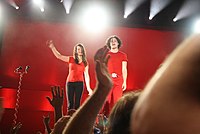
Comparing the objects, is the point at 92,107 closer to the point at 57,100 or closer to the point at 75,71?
the point at 57,100

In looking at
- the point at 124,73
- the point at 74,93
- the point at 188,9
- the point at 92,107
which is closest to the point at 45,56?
the point at 74,93

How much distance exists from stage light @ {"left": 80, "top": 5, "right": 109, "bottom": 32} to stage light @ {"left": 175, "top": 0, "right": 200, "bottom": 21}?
1.71 m

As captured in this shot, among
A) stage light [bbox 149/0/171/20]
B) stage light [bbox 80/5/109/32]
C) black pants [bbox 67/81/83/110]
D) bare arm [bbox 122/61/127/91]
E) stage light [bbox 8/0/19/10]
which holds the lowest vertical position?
black pants [bbox 67/81/83/110]

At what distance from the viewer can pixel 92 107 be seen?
94 cm

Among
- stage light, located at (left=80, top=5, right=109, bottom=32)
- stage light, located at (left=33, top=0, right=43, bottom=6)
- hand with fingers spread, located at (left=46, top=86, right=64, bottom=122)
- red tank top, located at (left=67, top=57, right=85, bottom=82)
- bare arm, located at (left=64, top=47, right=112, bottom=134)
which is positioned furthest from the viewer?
stage light, located at (left=33, top=0, right=43, bottom=6)

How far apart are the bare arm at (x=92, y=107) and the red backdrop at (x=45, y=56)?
5062mm

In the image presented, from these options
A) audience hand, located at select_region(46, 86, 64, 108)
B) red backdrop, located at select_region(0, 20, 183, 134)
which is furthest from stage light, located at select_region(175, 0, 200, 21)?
audience hand, located at select_region(46, 86, 64, 108)

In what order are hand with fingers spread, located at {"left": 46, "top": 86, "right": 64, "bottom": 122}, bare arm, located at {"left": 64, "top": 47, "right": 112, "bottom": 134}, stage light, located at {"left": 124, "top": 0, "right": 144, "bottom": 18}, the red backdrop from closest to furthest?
1. bare arm, located at {"left": 64, "top": 47, "right": 112, "bottom": 134}
2. hand with fingers spread, located at {"left": 46, "top": 86, "right": 64, "bottom": 122}
3. the red backdrop
4. stage light, located at {"left": 124, "top": 0, "right": 144, "bottom": 18}

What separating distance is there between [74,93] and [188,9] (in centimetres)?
329

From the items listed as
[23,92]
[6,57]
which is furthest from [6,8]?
[23,92]

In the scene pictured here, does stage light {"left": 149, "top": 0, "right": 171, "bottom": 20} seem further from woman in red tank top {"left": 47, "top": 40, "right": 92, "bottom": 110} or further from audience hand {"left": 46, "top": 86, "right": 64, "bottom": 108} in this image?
audience hand {"left": 46, "top": 86, "right": 64, "bottom": 108}

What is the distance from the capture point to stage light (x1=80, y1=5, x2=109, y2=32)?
6.43 metres

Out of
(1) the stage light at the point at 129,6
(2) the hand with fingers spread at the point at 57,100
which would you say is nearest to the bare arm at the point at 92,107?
(2) the hand with fingers spread at the point at 57,100

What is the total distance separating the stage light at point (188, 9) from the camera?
681cm
